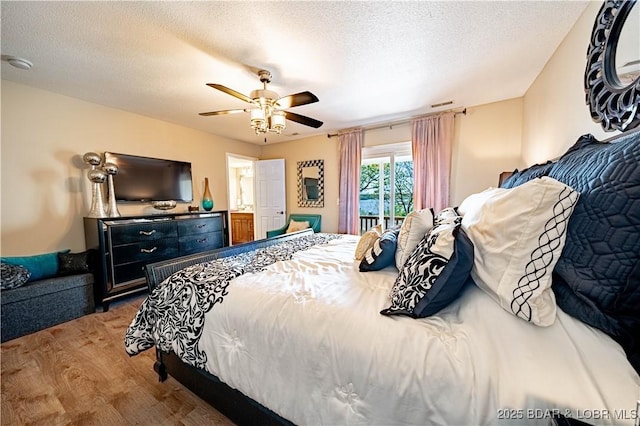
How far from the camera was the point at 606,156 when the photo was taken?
0.79m

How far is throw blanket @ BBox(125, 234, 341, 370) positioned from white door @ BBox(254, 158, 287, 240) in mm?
3372

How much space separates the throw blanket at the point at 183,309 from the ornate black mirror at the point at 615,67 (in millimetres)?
2108

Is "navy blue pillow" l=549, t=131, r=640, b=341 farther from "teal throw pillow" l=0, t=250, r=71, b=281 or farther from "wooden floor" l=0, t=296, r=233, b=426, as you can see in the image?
"teal throw pillow" l=0, t=250, r=71, b=281

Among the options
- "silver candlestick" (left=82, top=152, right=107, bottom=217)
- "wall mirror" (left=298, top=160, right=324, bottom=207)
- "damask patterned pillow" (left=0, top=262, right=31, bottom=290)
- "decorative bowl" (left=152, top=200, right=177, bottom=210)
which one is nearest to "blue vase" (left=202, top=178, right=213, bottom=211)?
"decorative bowl" (left=152, top=200, right=177, bottom=210)

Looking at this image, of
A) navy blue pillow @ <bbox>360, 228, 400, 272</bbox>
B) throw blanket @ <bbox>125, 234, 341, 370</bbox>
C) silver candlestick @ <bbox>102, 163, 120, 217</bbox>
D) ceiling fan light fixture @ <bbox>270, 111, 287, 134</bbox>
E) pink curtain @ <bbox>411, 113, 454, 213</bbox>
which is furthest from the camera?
pink curtain @ <bbox>411, 113, 454, 213</bbox>

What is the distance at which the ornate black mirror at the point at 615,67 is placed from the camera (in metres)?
1.07

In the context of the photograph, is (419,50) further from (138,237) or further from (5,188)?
(5,188)

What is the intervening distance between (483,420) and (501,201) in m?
0.71

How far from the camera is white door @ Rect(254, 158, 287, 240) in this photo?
4.96 metres

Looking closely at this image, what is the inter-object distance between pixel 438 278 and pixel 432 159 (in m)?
3.07

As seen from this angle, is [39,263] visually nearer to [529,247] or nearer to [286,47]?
[286,47]

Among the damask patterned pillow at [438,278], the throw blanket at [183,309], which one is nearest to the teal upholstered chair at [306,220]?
the throw blanket at [183,309]

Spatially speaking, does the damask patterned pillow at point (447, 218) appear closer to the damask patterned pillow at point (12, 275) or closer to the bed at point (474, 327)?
the bed at point (474, 327)

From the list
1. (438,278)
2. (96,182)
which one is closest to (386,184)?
(438,278)
